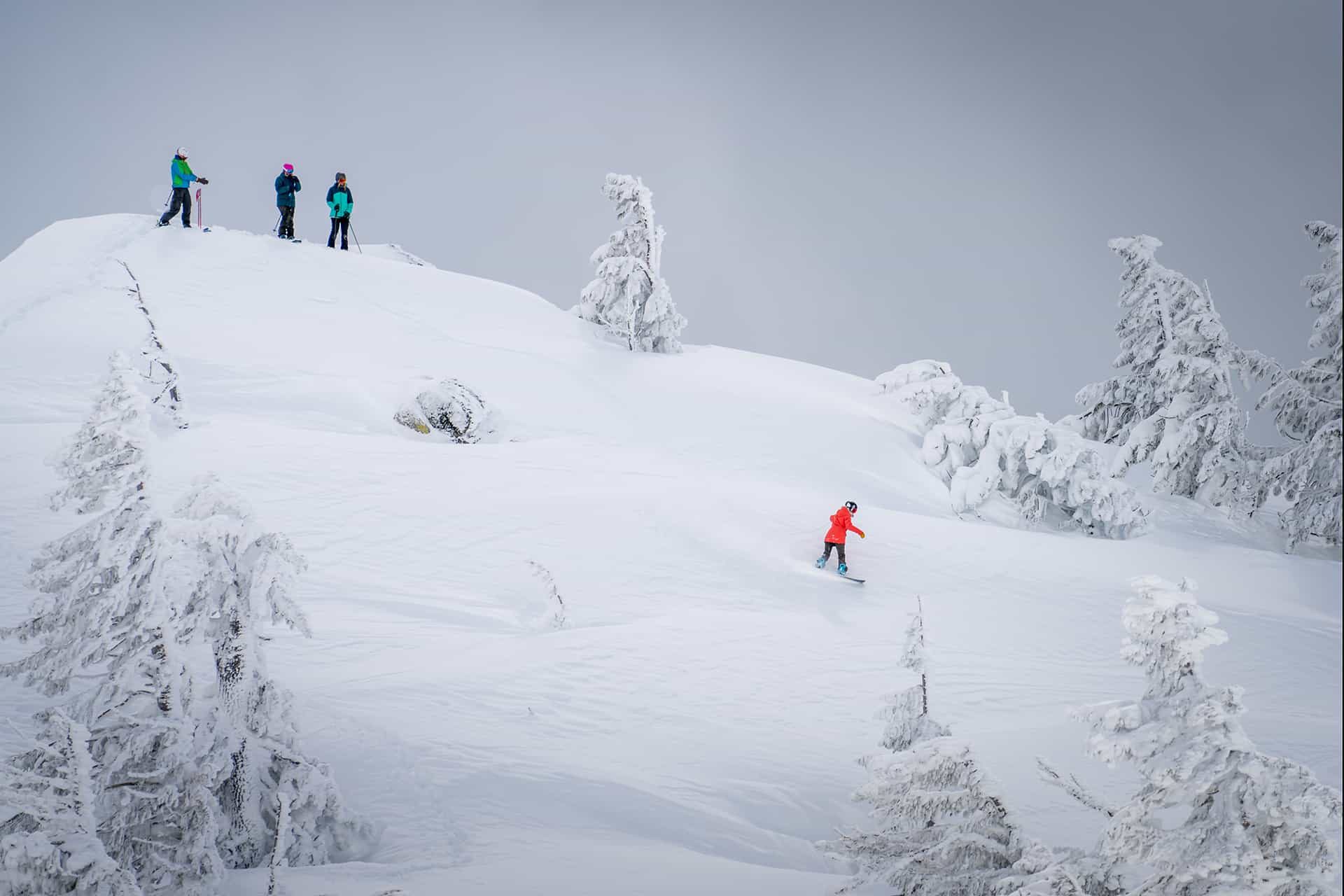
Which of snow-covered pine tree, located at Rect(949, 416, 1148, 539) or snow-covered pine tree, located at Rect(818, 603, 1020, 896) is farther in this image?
snow-covered pine tree, located at Rect(949, 416, 1148, 539)

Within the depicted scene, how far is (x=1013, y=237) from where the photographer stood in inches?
312

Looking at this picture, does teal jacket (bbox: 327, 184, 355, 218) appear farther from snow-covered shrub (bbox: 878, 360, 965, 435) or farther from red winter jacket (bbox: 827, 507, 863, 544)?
red winter jacket (bbox: 827, 507, 863, 544)

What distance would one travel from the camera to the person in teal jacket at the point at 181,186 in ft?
74.1

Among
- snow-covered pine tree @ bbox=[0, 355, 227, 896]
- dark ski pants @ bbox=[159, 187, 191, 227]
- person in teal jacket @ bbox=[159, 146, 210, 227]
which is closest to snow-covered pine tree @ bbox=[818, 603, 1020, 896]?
snow-covered pine tree @ bbox=[0, 355, 227, 896]

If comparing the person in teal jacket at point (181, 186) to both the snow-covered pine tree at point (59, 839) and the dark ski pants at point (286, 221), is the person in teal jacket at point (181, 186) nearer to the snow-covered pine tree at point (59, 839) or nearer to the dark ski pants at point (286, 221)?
the dark ski pants at point (286, 221)

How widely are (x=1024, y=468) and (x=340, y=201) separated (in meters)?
25.5

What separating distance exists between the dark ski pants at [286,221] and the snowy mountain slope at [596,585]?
270 cm

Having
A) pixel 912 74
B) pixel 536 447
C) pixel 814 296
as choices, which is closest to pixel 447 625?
pixel 536 447

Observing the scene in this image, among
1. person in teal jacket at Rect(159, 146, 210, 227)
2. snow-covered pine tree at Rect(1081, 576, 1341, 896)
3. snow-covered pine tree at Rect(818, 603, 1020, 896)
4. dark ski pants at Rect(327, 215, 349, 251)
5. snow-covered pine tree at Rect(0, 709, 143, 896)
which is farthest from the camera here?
dark ski pants at Rect(327, 215, 349, 251)

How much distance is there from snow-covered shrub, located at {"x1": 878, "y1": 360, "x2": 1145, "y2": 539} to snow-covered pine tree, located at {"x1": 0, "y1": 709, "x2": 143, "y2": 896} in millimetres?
19150

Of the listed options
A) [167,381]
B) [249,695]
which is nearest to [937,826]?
[249,695]

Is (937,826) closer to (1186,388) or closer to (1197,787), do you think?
(1197,787)

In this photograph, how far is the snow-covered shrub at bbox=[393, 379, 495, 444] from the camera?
749 inches

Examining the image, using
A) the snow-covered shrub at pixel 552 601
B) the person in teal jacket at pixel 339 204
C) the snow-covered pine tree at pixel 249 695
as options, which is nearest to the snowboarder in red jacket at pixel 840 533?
the snow-covered shrub at pixel 552 601
